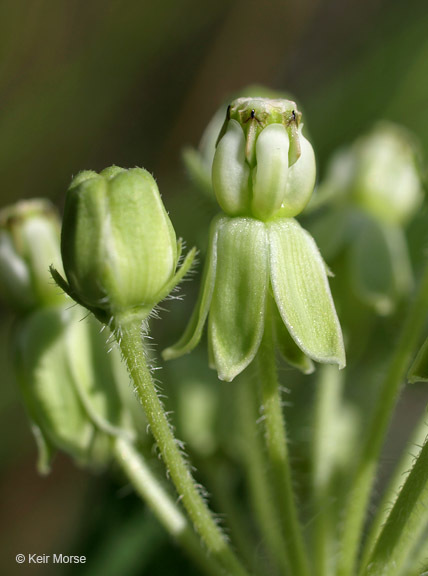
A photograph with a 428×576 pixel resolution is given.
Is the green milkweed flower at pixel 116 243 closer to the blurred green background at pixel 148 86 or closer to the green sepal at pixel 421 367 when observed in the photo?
the green sepal at pixel 421 367

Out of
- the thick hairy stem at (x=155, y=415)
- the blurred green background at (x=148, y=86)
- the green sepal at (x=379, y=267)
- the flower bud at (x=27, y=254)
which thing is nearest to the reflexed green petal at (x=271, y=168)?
the thick hairy stem at (x=155, y=415)

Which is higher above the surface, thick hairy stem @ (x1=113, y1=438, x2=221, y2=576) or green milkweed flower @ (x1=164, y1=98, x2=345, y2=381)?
green milkweed flower @ (x1=164, y1=98, x2=345, y2=381)

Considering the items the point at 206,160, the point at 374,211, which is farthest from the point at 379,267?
the point at 206,160

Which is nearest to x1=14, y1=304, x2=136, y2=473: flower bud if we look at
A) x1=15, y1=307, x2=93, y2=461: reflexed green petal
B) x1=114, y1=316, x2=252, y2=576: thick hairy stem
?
x1=15, y1=307, x2=93, y2=461: reflexed green petal

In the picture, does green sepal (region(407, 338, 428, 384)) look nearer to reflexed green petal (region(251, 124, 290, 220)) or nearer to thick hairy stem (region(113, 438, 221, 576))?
reflexed green petal (region(251, 124, 290, 220))

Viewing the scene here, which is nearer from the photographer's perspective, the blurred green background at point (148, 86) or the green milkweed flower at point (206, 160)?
the green milkweed flower at point (206, 160)

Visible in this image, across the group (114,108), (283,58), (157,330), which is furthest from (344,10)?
(157,330)
